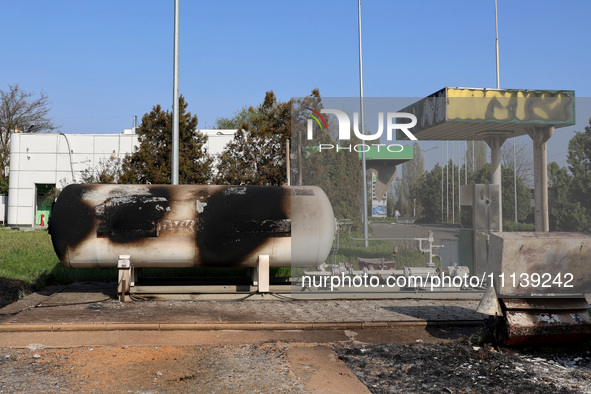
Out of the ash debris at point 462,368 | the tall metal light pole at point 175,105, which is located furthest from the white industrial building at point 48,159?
the ash debris at point 462,368

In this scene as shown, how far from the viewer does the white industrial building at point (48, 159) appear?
33969 mm

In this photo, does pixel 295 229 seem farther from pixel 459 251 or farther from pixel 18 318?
pixel 18 318

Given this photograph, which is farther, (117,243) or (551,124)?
(117,243)

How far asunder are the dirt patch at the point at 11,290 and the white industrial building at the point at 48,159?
71.1 feet

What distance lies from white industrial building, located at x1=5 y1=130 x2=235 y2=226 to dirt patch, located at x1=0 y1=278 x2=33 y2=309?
2167 cm

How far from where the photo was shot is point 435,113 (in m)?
9.70

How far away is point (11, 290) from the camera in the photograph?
1180cm

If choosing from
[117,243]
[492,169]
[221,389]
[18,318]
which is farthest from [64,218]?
[492,169]

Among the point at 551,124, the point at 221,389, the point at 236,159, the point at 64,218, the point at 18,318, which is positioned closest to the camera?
the point at 221,389

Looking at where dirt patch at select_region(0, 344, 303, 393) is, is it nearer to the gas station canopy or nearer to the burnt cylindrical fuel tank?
the burnt cylindrical fuel tank

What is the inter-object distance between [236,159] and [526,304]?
15952mm

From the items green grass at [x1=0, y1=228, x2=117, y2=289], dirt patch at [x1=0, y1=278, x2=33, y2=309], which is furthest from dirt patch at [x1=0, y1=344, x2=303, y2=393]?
green grass at [x1=0, y1=228, x2=117, y2=289]

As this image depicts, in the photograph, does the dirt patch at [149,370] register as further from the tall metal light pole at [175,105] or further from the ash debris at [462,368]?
the tall metal light pole at [175,105]

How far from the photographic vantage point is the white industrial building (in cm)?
3397
